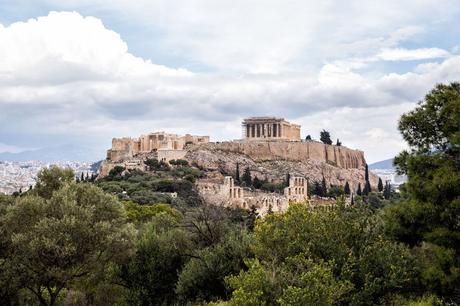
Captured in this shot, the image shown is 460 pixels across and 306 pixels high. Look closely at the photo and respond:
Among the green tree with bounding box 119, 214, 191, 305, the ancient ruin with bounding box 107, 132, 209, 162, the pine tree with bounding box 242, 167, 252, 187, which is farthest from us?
the ancient ruin with bounding box 107, 132, 209, 162

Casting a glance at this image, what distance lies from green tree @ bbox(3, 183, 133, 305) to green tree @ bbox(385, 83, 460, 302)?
9.57m

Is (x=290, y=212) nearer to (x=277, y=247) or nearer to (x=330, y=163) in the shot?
(x=277, y=247)

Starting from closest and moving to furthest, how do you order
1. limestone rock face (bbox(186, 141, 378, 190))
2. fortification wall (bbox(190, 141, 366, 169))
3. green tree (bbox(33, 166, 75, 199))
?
green tree (bbox(33, 166, 75, 199)) → limestone rock face (bbox(186, 141, 378, 190)) → fortification wall (bbox(190, 141, 366, 169))

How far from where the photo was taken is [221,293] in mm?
21672

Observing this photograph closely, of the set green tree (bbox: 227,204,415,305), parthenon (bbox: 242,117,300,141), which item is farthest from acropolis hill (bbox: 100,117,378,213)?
green tree (bbox: 227,204,415,305)

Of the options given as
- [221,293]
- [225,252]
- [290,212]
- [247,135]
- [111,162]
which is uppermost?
[247,135]

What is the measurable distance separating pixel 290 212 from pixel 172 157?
78.9 meters

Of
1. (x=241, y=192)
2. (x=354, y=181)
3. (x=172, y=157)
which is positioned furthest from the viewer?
(x=354, y=181)

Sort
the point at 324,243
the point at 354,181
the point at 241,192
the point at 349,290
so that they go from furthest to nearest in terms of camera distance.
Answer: the point at 354,181 < the point at 241,192 < the point at 324,243 < the point at 349,290

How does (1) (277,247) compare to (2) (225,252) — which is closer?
(1) (277,247)

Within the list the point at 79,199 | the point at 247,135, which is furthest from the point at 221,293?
the point at 247,135

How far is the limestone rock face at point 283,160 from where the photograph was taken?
100 meters

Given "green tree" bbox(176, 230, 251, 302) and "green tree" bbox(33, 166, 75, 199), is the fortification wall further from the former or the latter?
"green tree" bbox(176, 230, 251, 302)

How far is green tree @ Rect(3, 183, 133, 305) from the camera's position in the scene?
1911 centimetres
